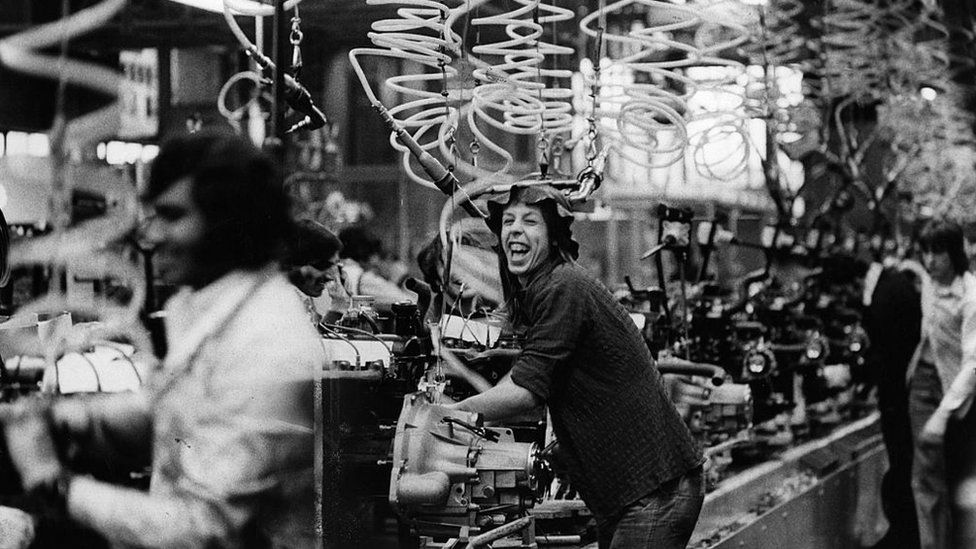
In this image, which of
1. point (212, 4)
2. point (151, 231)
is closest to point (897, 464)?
point (212, 4)

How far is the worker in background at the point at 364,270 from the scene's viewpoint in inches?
138

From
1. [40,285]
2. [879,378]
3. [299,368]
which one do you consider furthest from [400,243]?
[879,378]

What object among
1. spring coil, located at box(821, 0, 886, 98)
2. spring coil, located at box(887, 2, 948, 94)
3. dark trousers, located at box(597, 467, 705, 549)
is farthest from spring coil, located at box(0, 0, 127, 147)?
spring coil, located at box(887, 2, 948, 94)

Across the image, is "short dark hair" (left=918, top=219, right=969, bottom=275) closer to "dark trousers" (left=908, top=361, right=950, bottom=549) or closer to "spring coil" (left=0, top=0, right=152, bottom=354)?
"dark trousers" (left=908, top=361, right=950, bottom=549)

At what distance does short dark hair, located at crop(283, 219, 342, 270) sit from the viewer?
8.93ft

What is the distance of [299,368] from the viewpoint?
2256mm

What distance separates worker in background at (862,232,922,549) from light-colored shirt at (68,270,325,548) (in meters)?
6.58

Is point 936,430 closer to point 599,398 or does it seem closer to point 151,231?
point 599,398

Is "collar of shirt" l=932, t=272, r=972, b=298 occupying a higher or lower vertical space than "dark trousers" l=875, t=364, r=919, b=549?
higher

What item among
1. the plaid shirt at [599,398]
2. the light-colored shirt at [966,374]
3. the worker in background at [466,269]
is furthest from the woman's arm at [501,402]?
the light-colored shirt at [966,374]

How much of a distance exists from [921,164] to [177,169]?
1116cm

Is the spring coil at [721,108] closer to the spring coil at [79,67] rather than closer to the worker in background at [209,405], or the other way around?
the spring coil at [79,67]

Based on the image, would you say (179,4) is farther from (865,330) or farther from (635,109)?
(865,330)

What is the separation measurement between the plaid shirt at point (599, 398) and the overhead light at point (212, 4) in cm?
101
